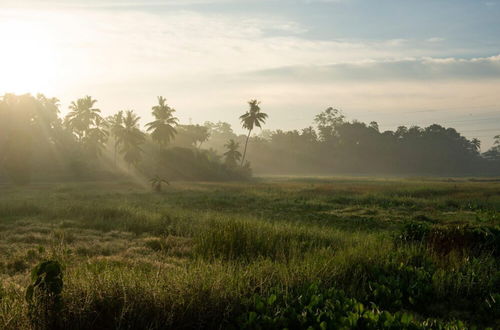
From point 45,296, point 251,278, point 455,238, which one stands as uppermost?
point 45,296

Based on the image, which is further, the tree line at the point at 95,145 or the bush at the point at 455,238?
the tree line at the point at 95,145

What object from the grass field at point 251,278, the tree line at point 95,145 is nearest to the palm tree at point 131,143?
the tree line at point 95,145

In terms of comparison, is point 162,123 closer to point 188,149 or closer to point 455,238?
point 188,149

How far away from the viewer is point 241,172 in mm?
61250

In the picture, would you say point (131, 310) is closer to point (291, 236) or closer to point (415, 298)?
point (415, 298)

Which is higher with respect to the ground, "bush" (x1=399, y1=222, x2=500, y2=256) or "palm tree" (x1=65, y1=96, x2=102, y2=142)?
"palm tree" (x1=65, y1=96, x2=102, y2=142)

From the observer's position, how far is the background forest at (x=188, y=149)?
47.5m

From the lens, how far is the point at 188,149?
59438mm

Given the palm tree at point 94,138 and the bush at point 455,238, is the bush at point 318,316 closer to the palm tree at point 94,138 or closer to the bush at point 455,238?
the bush at point 455,238

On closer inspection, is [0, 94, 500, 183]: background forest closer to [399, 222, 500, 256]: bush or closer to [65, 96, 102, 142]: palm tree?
[65, 96, 102, 142]: palm tree

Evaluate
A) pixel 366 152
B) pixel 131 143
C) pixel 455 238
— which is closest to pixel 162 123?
pixel 131 143

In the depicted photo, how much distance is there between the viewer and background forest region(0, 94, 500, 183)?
156 ft

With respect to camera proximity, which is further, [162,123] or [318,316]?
[162,123]

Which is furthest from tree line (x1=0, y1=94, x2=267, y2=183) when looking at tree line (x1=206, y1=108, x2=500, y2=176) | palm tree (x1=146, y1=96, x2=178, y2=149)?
tree line (x1=206, y1=108, x2=500, y2=176)
